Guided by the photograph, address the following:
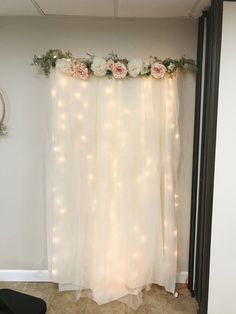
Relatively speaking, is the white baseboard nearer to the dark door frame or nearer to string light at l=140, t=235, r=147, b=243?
the dark door frame

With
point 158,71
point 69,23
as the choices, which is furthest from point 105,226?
point 69,23

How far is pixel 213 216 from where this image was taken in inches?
89.0

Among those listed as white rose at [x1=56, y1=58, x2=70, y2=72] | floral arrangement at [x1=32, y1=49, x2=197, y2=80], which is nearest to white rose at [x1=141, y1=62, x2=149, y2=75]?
floral arrangement at [x1=32, y1=49, x2=197, y2=80]

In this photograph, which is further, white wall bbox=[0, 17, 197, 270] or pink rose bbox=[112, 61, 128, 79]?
white wall bbox=[0, 17, 197, 270]

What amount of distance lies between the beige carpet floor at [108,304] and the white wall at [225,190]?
0.34 m

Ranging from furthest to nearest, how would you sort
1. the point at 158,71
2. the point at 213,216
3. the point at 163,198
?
the point at 163,198, the point at 158,71, the point at 213,216

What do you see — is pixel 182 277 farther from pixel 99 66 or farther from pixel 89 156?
pixel 99 66

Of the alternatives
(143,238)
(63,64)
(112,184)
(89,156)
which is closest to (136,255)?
(143,238)

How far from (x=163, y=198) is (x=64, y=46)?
4.92ft

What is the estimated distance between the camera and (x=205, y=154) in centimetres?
228

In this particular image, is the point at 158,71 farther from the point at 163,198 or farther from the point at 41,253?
the point at 41,253

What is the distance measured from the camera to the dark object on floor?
87.8 inches

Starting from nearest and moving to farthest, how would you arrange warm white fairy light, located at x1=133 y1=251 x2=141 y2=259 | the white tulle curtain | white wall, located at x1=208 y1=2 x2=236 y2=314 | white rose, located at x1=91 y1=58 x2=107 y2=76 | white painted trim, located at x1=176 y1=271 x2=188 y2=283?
white wall, located at x1=208 y1=2 x2=236 y2=314 < white rose, located at x1=91 y1=58 x2=107 y2=76 < the white tulle curtain < warm white fairy light, located at x1=133 y1=251 x2=141 y2=259 < white painted trim, located at x1=176 y1=271 x2=188 y2=283

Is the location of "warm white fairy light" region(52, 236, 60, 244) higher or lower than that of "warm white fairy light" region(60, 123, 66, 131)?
lower
